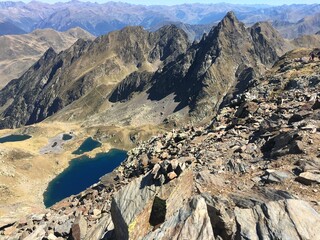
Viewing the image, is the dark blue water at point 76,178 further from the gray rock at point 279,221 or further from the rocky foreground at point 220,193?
the gray rock at point 279,221

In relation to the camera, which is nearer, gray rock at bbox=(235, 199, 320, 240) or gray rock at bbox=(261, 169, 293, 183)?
gray rock at bbox=(235, 199, 320, 240)

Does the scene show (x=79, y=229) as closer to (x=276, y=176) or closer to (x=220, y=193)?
(x=220, y=193)

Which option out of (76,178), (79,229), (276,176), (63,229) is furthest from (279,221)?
(76,178)

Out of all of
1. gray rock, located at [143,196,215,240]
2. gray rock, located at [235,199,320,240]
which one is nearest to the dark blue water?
gray rock, located at [143,196,215,240]

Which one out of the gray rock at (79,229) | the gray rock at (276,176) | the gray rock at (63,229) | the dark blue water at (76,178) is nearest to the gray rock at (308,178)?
the gray rock at (276,176)

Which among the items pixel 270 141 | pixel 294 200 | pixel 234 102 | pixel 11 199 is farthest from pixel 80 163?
pixel 294 200

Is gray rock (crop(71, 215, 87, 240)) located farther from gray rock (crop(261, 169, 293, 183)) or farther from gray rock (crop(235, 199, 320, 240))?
gray rock (crop(261, 169, 293, 183))

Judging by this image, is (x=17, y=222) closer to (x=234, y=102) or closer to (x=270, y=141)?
(x=270, y=141)
